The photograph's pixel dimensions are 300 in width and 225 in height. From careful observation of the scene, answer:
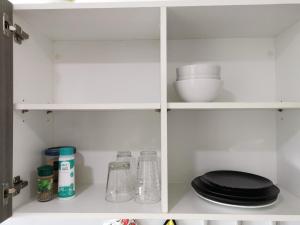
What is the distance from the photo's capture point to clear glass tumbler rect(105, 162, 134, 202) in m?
0.83

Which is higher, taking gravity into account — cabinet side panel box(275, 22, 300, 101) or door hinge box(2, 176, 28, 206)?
cabinet side panel box(275, 22, 300, 101)

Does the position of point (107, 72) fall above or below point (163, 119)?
above

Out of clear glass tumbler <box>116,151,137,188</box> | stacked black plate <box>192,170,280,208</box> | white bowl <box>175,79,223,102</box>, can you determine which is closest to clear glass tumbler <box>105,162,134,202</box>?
clear glass tumbler <box>116,151,137,188</box>

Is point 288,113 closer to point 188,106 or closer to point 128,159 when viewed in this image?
point 188,106

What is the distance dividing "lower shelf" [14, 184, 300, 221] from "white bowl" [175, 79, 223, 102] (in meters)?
0.37

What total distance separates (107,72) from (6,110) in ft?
1.46

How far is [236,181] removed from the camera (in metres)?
0.85

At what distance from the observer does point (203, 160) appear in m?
0.99

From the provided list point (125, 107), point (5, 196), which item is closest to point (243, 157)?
point (125, 107)

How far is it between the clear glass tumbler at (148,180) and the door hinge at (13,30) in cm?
61

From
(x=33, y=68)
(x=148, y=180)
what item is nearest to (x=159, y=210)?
(x=148, y=180)

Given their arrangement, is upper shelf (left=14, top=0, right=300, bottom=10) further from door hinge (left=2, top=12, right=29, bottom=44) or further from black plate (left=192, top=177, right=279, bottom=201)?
black plate (left=192, top=177, right=279, bottom=201)

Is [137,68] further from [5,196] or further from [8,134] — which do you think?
[5,196]

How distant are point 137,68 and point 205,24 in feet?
1.12
